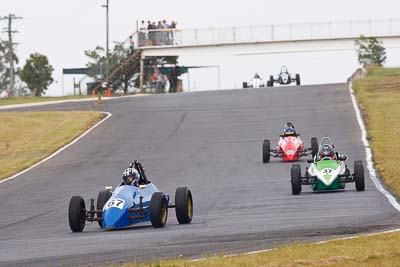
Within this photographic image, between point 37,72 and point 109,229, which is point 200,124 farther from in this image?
point 37,72

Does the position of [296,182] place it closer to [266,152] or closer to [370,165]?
[370,165]

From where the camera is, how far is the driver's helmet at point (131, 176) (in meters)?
20.5

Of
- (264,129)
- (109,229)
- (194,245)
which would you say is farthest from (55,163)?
(194,245)

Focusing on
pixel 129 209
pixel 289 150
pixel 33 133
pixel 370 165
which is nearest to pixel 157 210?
pixel 129 209

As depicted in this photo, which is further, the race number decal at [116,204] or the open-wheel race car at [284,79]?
the open-wheel race car at [284,79]

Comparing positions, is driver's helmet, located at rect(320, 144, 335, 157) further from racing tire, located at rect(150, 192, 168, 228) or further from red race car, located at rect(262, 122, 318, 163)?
racing tire, located at rect(150, 192, 168, 228)

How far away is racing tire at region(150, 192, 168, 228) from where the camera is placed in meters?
19.4

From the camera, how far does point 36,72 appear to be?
109 m

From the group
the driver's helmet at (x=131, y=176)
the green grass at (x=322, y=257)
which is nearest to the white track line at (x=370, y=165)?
the driver's helmet at (x=131, y=176)

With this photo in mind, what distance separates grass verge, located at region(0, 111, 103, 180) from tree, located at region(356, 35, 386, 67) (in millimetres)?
35484

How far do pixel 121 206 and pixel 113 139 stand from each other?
2484 cm

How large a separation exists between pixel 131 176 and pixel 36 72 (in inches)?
3550

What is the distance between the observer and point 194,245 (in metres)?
15.4

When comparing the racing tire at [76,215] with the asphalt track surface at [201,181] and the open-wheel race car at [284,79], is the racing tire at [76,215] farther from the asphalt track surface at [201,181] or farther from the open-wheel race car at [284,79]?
the open-wheel race car at [284,79]
